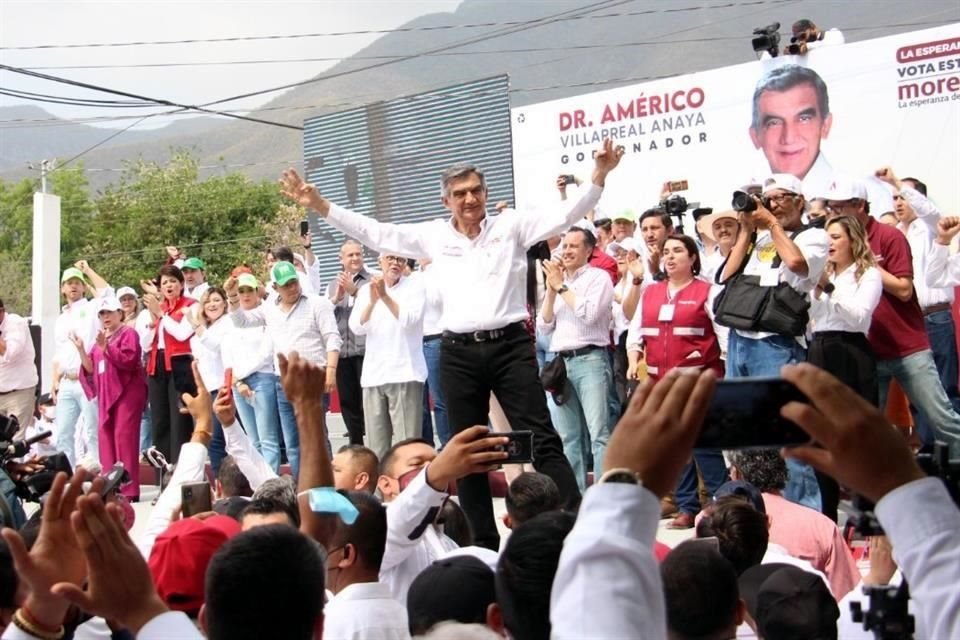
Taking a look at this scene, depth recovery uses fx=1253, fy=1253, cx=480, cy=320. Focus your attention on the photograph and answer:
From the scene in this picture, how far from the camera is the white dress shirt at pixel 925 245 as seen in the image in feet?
29.6

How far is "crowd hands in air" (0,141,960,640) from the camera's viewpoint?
1.73 meters

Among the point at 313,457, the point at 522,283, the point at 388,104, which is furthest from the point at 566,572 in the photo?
the point at 388,104

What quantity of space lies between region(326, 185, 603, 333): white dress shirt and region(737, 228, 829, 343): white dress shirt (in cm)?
120

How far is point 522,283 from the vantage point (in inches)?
259

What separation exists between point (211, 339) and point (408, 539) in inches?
288

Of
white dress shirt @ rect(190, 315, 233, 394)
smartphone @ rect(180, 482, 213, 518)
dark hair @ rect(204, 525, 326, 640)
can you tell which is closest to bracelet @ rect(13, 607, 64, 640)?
dark hair @ rect(204, 525, 326, 640)

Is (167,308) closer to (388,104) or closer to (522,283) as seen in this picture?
(522,283)

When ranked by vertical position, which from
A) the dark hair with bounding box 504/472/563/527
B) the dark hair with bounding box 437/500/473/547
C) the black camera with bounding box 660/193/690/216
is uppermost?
the black camera with bounding box 660/193/690/216

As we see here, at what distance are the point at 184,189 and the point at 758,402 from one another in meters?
63.8

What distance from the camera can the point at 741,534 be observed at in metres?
4.14

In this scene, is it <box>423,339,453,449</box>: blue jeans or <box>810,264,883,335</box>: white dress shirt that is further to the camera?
<box>423,339,453,449</box>: blue jeans

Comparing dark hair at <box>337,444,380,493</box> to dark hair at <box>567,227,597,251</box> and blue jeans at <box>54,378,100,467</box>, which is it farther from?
blue jeans at <box>54,378,100,467</box>

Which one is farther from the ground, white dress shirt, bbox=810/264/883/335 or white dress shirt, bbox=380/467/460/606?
white dress shirt, bbox=810/264/883/335

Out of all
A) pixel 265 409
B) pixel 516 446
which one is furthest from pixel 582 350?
pixel 516 446
